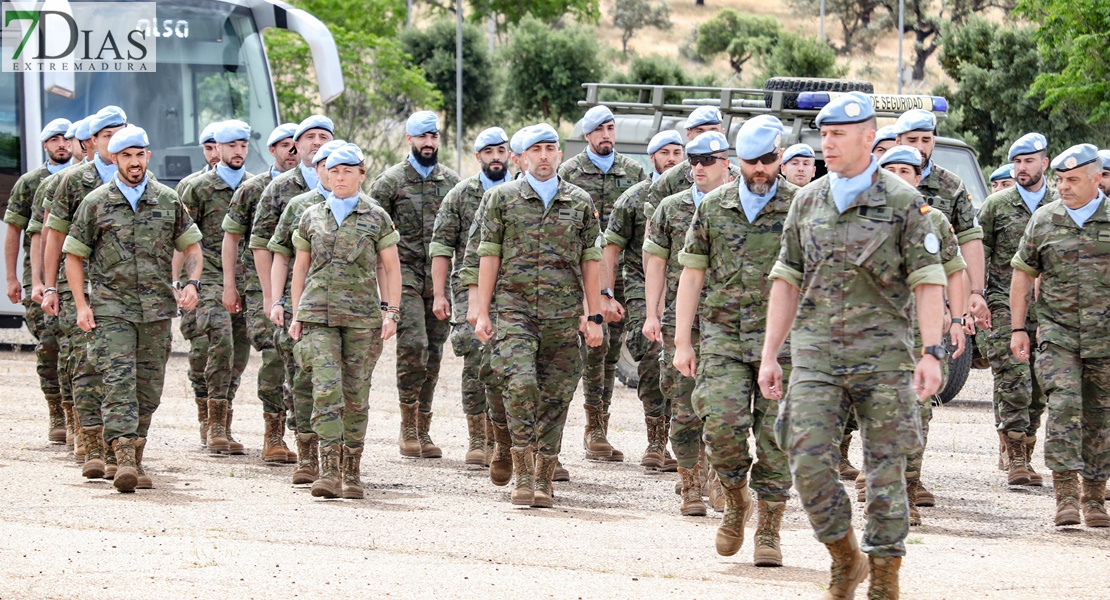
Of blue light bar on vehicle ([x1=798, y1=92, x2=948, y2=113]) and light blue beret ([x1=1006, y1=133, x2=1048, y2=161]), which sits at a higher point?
blue light bar on vehicle ([x1=798, y1=92, x2=948, y2=113])

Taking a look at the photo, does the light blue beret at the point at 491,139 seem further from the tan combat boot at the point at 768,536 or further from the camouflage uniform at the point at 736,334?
the tan combat boot at the point at 768,536

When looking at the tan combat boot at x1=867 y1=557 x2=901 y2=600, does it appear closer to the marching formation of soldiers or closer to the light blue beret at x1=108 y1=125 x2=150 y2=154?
the marching formation of soldiers

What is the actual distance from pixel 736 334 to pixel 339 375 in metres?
2.73

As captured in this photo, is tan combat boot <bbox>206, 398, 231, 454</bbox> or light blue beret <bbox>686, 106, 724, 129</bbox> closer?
light blue beret <bbox>686, 106, 724, 129</bbox>

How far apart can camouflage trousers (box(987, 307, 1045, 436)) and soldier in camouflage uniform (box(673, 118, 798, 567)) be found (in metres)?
3.26

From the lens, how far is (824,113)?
638 cm

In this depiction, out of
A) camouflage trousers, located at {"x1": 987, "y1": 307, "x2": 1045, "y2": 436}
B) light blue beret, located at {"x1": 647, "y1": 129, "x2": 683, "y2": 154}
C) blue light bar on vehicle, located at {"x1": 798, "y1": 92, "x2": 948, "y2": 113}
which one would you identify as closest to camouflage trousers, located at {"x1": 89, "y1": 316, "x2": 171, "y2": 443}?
light blue beret, located at {"x1": 647, "y1": 129, "x2": 683, "y2": 154}

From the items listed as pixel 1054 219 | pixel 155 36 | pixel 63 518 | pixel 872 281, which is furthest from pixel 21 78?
pixel 872 281

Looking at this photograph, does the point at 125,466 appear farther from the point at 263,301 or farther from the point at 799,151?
the point at 799,151

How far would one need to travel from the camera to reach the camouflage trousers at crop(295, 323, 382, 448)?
933cm

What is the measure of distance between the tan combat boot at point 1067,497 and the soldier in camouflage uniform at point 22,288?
263 inches

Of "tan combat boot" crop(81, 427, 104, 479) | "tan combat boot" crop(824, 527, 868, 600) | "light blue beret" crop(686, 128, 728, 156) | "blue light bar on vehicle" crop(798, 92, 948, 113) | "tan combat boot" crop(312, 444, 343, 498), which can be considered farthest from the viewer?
"blue light bar on vehicle" crop(798, 92, 948, 113)

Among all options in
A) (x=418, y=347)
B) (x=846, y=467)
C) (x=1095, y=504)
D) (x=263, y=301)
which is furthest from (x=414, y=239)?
(x=1095, y=504)

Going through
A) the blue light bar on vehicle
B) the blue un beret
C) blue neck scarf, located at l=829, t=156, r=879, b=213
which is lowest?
blue neck scarf, located at l=829, t=156, r=879, b=213
